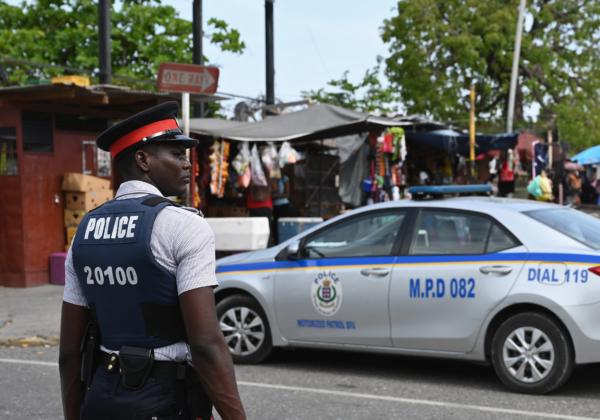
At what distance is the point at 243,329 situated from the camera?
7.64 metres

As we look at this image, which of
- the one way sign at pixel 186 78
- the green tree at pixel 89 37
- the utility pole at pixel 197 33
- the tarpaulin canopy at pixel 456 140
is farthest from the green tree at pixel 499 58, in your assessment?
the one way sign at pixel 186 78

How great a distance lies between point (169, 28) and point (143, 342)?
29.9 metres

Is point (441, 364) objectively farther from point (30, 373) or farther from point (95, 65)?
point (95, 65)

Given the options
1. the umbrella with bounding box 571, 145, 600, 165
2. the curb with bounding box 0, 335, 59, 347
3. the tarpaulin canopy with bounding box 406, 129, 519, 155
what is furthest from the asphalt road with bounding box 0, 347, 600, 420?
the umbrella with bounding box 571, 145, 600, 165

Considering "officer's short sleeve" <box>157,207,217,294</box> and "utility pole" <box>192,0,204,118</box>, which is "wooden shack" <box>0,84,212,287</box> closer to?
"utility pole" <box>192,0,204,118</box>

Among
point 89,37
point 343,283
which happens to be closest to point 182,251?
point 343,283

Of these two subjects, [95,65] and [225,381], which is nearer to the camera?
[225,381]

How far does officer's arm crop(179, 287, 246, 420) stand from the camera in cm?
249

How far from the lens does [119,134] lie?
270 cm

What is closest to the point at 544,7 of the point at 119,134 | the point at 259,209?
the point at 259,209

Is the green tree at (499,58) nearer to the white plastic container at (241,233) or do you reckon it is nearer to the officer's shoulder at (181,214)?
the white plastic container at (241,233)

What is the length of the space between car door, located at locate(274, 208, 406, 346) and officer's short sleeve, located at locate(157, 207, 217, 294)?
456 cm

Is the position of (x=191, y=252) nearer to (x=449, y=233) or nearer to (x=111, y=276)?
(x=111, y=276)

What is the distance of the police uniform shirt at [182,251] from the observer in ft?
8.21
